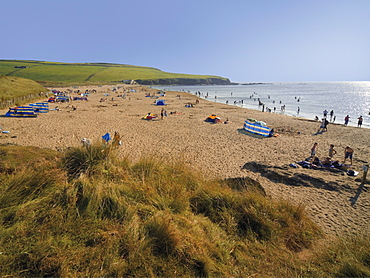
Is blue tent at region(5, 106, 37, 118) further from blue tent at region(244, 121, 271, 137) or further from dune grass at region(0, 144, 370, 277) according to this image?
blue tent at region(244, 121, 271, 137)

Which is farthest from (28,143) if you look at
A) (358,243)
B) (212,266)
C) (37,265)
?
(358,243)

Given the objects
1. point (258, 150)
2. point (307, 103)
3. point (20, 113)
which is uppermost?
point (307, 103)

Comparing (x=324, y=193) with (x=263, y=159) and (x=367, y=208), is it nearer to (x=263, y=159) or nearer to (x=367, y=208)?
(x=367, y=208)

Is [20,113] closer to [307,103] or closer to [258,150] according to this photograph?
[258,150]

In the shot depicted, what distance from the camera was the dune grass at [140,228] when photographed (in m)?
2.12

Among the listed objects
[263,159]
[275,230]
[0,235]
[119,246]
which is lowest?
[263,159]

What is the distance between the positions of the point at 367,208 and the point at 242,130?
38.3 ft

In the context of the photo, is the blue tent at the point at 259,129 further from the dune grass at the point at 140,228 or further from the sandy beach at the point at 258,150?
the dune grass at the point at 140,228

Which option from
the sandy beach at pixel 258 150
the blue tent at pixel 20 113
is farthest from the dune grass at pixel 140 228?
the blue tent at pixel 20 113

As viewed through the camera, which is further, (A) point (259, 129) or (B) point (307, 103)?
(B) point (307, 103)

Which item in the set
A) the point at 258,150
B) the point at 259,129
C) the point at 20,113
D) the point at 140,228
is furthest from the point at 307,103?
the point at 140,228

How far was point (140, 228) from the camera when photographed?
255cm

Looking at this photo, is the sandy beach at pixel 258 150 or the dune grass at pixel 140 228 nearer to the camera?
the dune grass at pixel 140 228

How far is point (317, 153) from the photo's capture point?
40.4 ft
